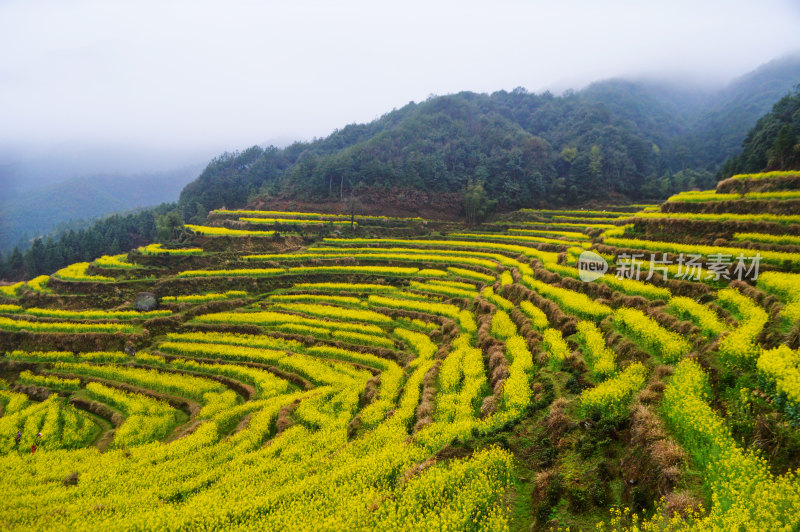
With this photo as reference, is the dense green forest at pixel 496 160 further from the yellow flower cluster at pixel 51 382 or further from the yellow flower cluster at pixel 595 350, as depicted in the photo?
the yellow flower cluster at pixel 595 350

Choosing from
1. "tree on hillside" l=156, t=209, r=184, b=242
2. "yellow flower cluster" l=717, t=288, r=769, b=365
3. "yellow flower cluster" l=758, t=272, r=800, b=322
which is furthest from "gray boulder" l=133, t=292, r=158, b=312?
"yellow flower cluster" l=758, t=272, r=800, b=322

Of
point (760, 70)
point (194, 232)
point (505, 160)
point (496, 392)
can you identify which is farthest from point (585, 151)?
point (760, 70)

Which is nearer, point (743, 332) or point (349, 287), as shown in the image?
point (743, 332)

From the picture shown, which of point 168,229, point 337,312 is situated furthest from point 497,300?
point 168,229

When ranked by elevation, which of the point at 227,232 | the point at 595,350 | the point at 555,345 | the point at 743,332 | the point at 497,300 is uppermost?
the point at 227,232

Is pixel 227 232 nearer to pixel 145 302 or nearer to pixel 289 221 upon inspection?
pixel 289 221

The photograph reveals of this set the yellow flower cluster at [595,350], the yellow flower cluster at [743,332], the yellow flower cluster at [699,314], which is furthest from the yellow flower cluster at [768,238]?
the yellow flower cluster at [595,350]
